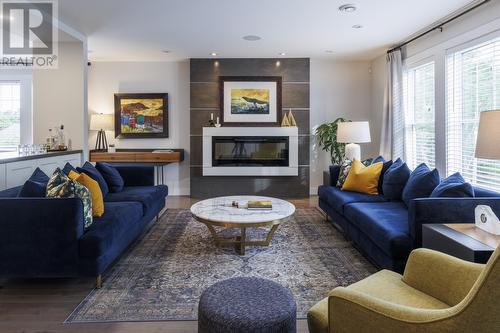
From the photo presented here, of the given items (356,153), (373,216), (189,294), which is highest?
(356,153)

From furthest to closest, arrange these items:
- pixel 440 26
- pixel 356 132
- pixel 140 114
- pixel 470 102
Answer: pixel 140 114
pixel 356 132
pixel 440 26
pixel 470 102

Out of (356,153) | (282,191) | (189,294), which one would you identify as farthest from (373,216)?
(282,191)

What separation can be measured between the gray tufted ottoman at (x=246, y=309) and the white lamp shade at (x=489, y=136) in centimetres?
138

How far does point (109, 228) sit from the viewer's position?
106 inches

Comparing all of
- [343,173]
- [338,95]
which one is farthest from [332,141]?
[343,173]

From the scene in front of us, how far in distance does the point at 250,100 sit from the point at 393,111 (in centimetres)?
253

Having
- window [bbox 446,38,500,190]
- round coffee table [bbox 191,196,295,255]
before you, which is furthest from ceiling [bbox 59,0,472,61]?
round coffee table [bbox 191,196,295,255]

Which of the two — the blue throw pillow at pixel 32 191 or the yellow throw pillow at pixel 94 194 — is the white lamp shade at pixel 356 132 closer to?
the yellow throw pillow at pixel 94 194

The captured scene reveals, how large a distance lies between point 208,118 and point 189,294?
170 inches

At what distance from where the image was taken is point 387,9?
3811 millimetres

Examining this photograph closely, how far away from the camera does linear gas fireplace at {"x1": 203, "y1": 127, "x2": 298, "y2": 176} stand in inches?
247

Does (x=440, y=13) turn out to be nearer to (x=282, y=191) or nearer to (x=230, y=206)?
(x=230, y=206)

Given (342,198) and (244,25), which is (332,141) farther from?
(244,25)

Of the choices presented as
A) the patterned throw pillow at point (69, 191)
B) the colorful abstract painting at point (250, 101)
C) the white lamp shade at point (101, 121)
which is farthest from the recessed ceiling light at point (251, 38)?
the patterned throw pillow at point (69, 191)
